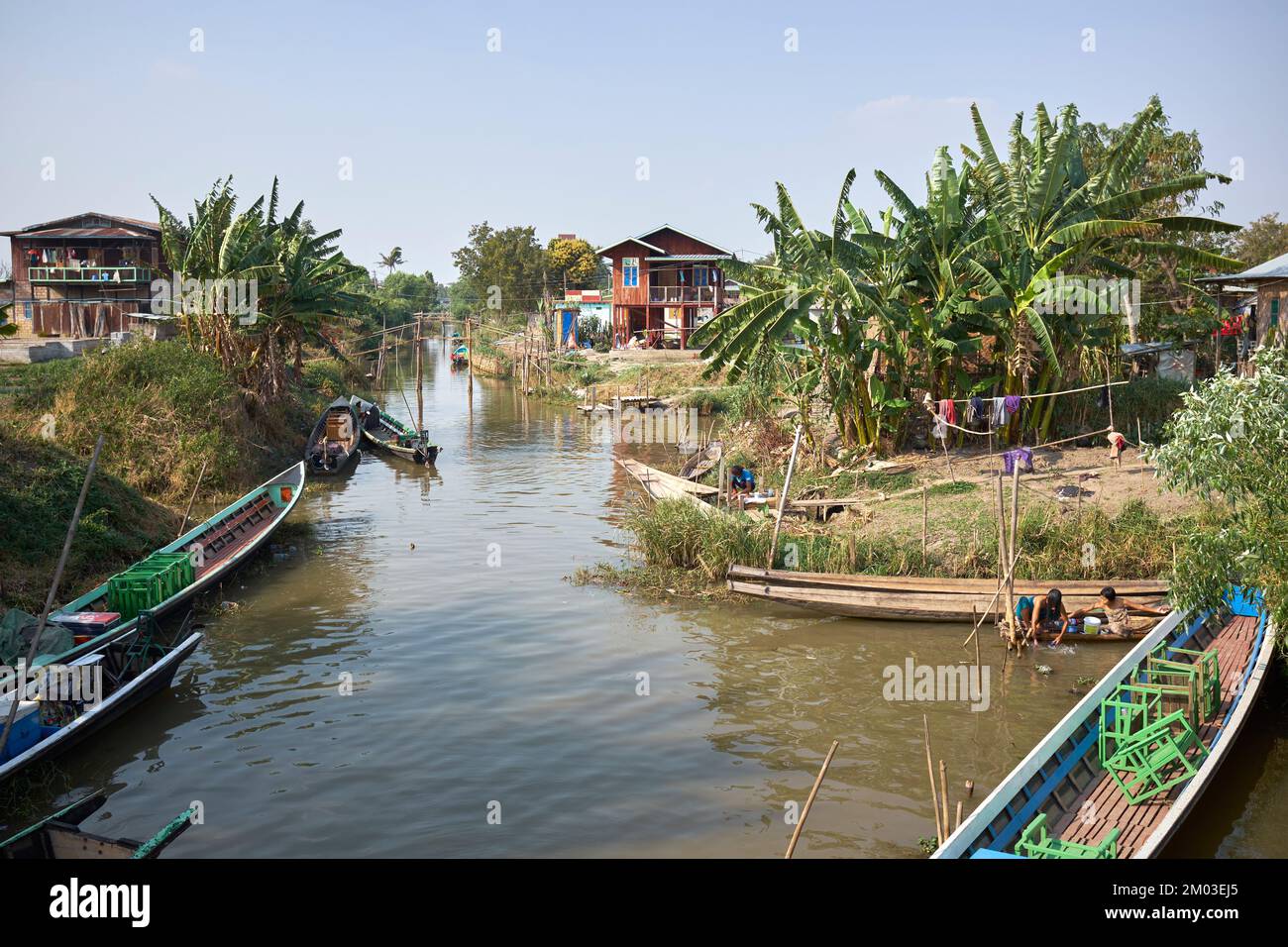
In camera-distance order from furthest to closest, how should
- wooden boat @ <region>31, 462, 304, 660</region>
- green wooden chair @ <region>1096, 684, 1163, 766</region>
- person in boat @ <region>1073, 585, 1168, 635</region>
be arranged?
person in boat @ <region>1073, 585, 1168, 635</region>
wooden boat @ <region>31, 462, 304, 660</region>
green wooden chair @ <region>1096, 684, 1163, 766</region>

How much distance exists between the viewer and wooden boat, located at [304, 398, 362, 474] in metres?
28.0

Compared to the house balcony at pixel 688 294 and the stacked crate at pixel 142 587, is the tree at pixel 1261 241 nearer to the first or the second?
the house balcony at pixel 688 294

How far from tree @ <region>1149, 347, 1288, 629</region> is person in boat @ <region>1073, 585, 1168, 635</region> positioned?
3751 mm

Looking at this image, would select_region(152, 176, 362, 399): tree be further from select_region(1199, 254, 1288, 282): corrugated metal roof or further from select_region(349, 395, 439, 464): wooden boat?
select_region(1199, 254, 1288, 282): corrugated metal roof

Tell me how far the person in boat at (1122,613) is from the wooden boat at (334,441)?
2042 cm

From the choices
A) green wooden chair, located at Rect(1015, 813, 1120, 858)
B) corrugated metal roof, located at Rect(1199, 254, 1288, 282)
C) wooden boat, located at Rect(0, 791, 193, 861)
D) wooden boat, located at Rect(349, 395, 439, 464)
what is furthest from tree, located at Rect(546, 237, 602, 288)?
green wooden chair, located at Rect(1015, 813, 1120, 858)

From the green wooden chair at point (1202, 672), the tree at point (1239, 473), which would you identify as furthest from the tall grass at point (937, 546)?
the tree at point (1239, 473)

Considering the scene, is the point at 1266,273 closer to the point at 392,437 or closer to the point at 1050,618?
the point at 1050,618

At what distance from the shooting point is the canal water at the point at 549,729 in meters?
9.77

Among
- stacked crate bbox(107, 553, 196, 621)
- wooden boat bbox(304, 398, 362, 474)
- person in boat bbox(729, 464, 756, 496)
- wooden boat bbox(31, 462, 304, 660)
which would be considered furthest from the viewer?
wooden boat bbox(304, 398, 362, 474)

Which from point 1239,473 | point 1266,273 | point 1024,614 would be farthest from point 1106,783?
point 1266,273

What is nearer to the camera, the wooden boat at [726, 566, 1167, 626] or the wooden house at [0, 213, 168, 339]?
the wooden boat at [726, 566, 1167, 626]
